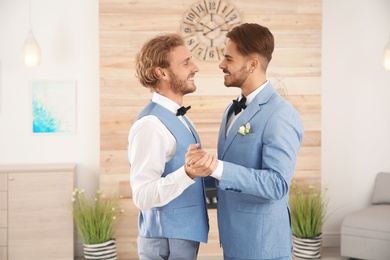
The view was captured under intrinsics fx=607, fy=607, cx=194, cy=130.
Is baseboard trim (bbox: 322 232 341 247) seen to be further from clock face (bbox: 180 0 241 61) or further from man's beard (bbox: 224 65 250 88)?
man's beard (bbox: 224 65 250 88)

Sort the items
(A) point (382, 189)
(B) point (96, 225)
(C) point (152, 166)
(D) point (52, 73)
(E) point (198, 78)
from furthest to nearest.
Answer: (A) point (382, 189) < (D) point (52, 73) < (E) point (198, 78) < (B) point (96, 225) < (C) point (152, 166)

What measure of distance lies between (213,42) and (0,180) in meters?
2.32

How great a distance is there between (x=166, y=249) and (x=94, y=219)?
309 cm

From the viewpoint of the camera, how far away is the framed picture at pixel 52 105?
5.93 metres

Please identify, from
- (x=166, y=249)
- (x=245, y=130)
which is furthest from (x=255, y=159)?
(x=166, y=249)

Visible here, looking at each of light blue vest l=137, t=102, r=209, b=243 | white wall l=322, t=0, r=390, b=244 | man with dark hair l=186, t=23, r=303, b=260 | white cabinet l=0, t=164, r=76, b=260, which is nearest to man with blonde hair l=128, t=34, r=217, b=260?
light blue vest l=137, t=102, r=209, b=243

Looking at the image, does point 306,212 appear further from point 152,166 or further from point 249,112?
point 152,166

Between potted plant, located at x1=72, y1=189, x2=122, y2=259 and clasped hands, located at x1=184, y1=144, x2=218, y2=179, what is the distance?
10.7 feet

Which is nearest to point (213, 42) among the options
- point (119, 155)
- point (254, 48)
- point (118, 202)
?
point (119, 155)

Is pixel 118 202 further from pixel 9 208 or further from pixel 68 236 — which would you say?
pixel 9 208

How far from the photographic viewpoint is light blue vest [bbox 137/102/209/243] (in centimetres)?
251

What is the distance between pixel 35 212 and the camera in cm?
550

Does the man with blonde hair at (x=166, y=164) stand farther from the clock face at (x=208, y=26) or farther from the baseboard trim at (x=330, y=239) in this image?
the baseboard trim at (x=330, y=239)

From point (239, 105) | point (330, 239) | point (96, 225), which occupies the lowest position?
point (330, 239)
